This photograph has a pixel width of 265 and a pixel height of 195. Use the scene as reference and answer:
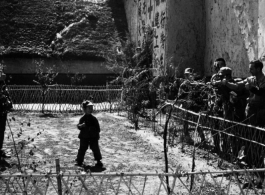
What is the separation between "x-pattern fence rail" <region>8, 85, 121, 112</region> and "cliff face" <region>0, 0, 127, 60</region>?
10.6ft

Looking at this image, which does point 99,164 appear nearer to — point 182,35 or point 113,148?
point 113,148

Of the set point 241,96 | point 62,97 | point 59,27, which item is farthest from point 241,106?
point 59,27

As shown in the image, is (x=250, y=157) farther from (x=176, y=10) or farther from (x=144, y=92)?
(x=176, y=10)

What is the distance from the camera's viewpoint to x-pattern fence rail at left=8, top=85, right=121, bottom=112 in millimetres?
12977

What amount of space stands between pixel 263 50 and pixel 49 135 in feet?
17.0

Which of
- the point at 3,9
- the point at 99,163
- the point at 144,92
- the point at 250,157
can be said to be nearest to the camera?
the point at 250,157

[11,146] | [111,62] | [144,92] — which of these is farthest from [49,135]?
[111,62]

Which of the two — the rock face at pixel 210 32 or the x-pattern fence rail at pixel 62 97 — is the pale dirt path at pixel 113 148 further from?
the rock face at pixel 210 32

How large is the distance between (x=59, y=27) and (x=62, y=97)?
607 centimetres

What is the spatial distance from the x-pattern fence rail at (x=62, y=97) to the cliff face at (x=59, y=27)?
127 inches

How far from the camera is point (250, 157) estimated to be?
5.69 m

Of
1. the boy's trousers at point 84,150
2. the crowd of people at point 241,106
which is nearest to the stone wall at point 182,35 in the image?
the crowd of people at point 241,106

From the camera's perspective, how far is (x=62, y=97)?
13219 mm

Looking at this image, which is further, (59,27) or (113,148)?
(59,27)
